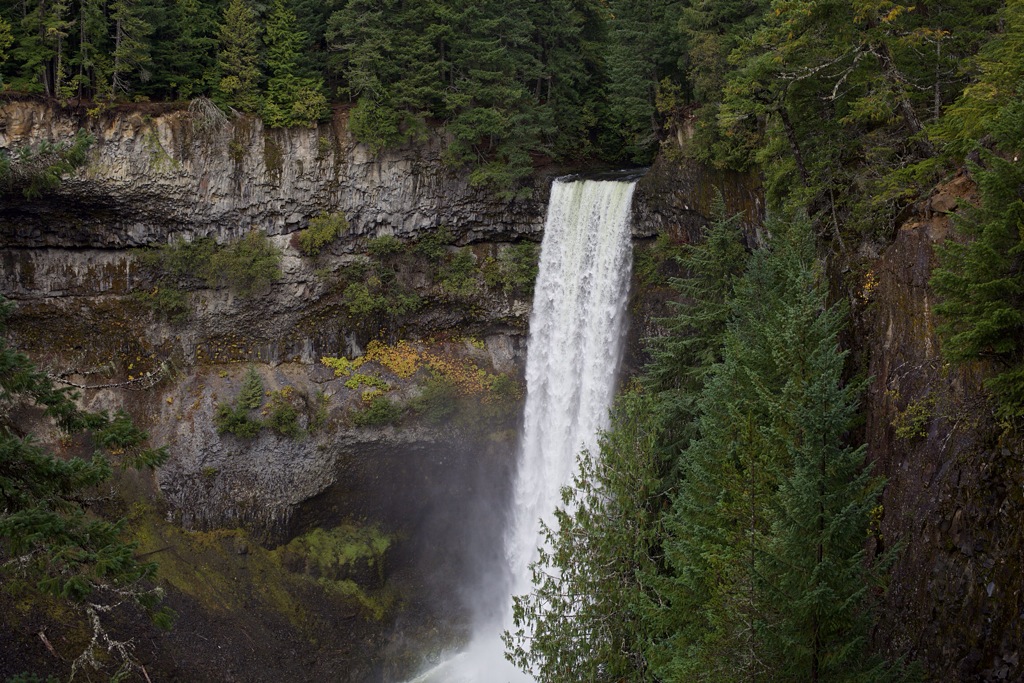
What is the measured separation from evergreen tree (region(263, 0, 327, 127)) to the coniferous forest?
0.30 ft

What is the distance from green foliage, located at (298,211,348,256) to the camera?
93.7 feet

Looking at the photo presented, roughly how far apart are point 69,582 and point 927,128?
16223mm

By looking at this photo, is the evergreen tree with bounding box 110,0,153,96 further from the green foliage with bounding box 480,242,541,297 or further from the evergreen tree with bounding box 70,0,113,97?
the green foliage with bounding box 480,242,541,297

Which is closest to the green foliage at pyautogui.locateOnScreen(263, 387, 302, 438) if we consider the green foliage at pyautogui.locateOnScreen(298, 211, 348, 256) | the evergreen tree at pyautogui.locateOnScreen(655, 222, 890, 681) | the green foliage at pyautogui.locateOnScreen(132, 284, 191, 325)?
the green foliage at pyautogui.locateOnScreen(132, 284, 191, 325)

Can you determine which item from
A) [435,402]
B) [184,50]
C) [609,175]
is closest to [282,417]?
[435,402]

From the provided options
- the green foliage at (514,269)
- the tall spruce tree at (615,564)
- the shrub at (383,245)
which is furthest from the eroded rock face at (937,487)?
the shrub at (383,245)

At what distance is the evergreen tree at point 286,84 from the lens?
28.1 m

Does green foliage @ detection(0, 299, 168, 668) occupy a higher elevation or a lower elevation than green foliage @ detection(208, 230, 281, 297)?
lower

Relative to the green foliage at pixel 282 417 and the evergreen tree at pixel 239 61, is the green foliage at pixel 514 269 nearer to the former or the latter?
the green foliage at pixel 282 417

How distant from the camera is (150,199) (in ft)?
89.2

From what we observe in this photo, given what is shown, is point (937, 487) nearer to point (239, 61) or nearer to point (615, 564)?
point (615, 564)

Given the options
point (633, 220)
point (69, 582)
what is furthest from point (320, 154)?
point (69, 582)

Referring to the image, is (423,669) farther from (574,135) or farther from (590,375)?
(574,135)

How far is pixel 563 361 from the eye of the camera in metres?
26.1
